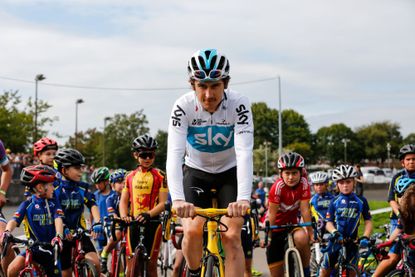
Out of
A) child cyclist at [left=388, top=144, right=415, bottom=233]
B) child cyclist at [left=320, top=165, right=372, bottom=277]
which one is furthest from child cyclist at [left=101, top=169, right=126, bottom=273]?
child cyclist at [left=388, top=144, right=415, bottom=233]

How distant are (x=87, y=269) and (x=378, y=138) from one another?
148862 mm

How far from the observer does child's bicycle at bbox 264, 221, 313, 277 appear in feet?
25.4

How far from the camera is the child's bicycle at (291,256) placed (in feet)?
25.4

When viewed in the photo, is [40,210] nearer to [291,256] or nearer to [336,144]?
[291,256]

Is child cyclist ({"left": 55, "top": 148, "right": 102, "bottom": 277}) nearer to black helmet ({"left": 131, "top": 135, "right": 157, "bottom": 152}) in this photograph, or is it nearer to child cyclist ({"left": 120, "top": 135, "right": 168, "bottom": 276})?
child cyclist ({"left": 120, "top": 135, "right": 168, "bottom": 276})

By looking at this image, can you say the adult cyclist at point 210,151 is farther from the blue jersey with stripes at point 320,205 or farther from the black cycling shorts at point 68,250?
the blue jersey with stripes at point 320,205

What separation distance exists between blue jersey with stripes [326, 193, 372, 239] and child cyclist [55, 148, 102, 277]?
3353 mm

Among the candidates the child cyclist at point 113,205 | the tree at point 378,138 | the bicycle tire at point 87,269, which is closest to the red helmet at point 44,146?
the child cyclist at point 113,205

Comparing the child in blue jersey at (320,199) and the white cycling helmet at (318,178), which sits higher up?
the white cycling helmet at (318,178)

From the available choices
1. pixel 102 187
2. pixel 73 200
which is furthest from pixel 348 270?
pixel 102 187

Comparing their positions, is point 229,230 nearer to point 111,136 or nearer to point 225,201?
point 225,201

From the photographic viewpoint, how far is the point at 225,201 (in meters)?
5.42

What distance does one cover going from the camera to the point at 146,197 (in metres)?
8.62

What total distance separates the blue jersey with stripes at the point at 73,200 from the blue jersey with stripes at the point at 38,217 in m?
0.57
